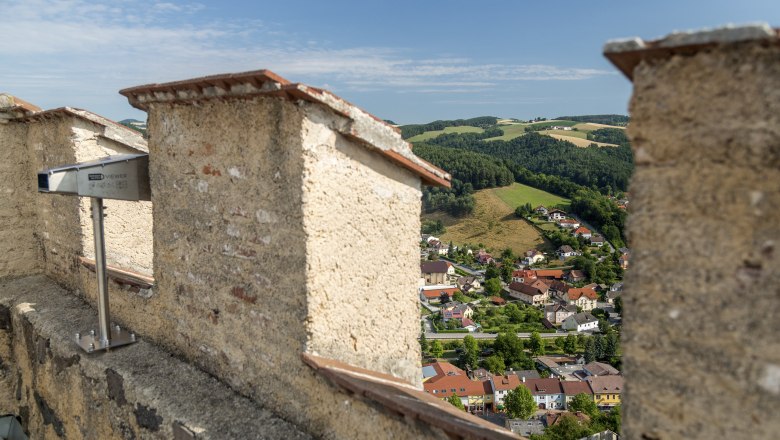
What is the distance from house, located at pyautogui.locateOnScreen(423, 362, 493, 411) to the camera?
43812mm

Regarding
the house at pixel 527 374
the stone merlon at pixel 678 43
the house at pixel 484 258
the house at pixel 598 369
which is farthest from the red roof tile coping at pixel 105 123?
the house at pixel 484 258

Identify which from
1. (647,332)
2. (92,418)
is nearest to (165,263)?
(92,418)

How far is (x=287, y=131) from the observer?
333 cm

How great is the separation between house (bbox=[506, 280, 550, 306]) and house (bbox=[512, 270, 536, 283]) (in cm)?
139

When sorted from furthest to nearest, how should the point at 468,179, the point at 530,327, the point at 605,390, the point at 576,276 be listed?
the point at 468,179, the point at 576,276, the point at 530,327, the point at 605,390

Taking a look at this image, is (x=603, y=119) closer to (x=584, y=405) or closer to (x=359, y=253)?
(x=584, y=405)

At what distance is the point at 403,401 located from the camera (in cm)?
290

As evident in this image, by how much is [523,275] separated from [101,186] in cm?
7808

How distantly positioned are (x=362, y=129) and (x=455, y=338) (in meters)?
62.5

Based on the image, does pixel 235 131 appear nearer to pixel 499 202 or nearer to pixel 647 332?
pixel 647 332

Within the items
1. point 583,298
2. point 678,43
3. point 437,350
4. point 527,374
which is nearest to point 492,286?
point 583,298

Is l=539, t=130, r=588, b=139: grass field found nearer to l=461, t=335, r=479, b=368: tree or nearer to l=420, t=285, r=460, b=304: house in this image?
l=420, t=285, r=460, b=304: house

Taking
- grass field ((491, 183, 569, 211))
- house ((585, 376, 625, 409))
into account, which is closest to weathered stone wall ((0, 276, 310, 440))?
house ((585, 376, 625, 409))

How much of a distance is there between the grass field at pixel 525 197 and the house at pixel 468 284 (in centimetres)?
2030
